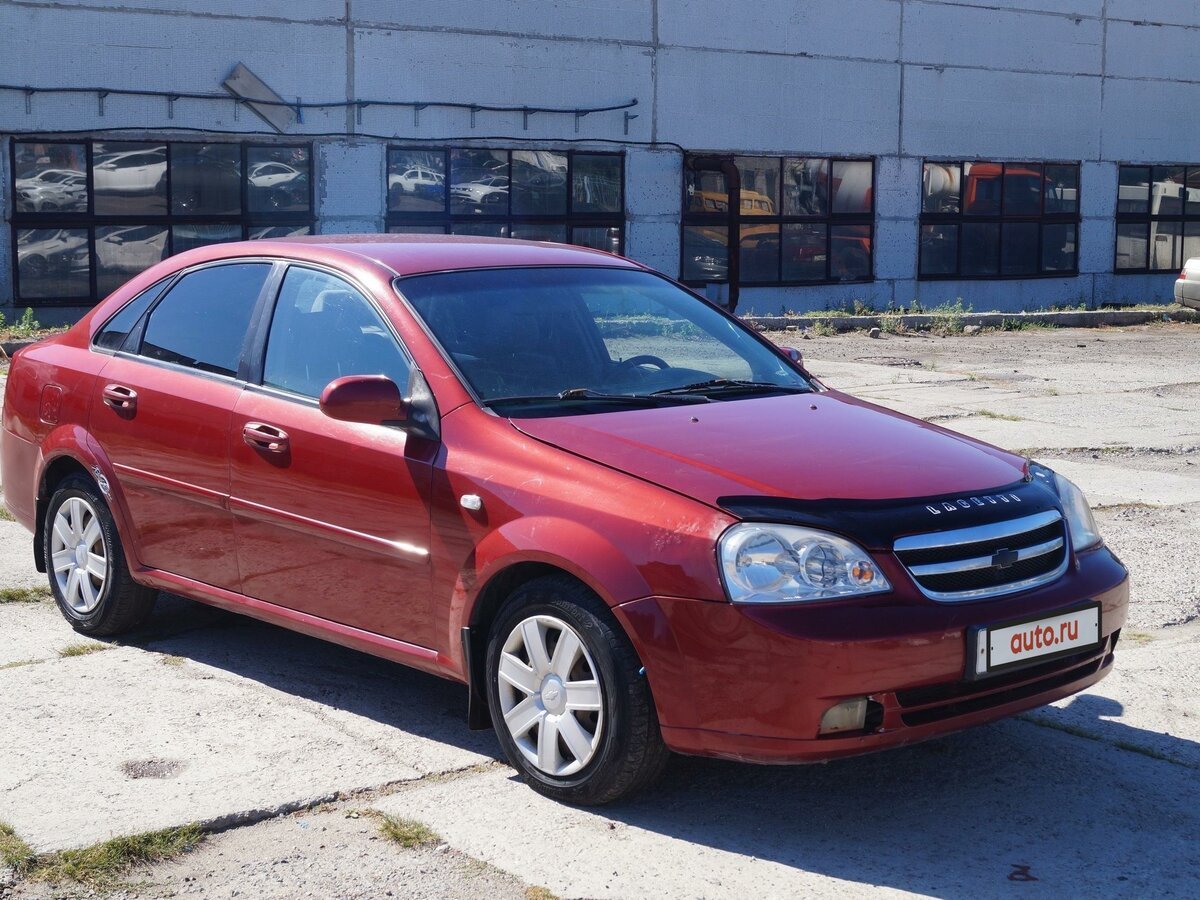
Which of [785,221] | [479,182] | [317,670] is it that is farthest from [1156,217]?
[317,670]

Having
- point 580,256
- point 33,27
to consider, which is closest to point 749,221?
point 33,27

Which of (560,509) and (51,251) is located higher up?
(51,251)

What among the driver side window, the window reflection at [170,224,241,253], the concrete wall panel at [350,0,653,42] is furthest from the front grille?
the concrete wall panel at [350,0,653,42]

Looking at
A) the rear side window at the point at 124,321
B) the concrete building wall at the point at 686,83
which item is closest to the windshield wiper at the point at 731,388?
the rear side window at the point at 124,321

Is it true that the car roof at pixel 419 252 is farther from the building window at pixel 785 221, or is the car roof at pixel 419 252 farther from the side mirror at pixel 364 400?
the building window at pixel 785 221

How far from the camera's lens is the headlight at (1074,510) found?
448 cm

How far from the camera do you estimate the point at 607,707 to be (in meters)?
4.03

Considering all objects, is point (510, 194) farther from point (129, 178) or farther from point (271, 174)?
point (129, 178)

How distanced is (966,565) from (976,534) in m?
0.10

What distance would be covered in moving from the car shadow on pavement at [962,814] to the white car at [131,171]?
16.4m

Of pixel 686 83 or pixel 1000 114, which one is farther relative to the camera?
pixel 1000 114

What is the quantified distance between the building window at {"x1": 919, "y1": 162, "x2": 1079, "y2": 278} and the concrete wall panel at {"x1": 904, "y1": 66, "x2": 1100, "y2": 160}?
0.93 ft

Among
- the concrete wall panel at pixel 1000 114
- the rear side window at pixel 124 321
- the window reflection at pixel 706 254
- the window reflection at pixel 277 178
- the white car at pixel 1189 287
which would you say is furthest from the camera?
the concrete wall panel at pixel 1000 114

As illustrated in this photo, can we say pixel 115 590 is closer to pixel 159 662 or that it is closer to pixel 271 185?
pixel 159 662
